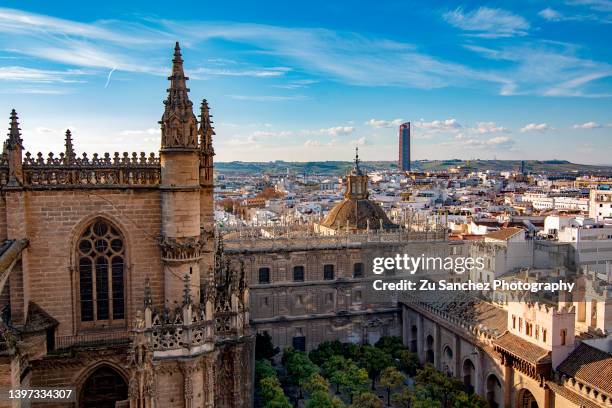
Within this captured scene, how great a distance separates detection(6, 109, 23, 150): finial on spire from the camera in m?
13.4

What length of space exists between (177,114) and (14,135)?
3.76m

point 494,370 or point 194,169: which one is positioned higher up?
point 194,169

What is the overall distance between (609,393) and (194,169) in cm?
1824

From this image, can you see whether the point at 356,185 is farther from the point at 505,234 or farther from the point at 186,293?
the point at 186,293

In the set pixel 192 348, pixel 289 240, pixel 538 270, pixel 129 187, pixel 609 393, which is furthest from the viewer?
pixel 538 270

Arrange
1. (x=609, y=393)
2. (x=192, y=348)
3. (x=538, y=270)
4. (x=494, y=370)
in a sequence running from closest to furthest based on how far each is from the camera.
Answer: (x=192, y=348), (x=609, y=393), (x=494, y=370), (x=538, y=270)

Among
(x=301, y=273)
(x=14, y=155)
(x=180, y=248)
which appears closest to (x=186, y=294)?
(x=180, y=248)

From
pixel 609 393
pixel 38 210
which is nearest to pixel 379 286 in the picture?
pixel 609 393

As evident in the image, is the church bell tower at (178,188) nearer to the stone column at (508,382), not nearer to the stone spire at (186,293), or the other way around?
the stone spire at (186,293)

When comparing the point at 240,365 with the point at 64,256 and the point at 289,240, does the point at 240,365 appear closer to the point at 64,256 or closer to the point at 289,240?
the point at 64,256

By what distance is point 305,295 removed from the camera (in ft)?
135

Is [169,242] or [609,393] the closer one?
[169,242]

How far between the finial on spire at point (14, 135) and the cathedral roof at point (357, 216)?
32550 mm

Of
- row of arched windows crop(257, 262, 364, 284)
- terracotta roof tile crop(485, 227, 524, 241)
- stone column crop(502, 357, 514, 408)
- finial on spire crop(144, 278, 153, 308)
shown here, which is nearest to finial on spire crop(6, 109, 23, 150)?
finial on spire crop(144, 278, 153, 308)
